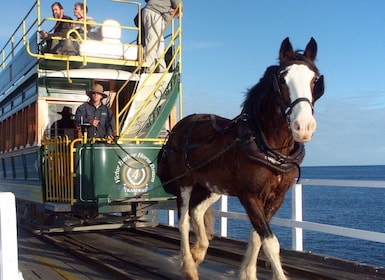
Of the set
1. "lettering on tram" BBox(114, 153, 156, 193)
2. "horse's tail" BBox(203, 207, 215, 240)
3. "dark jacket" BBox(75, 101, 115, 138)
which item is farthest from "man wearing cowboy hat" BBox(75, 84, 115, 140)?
"horse's tail" BBox(203, 207, 215, 240)

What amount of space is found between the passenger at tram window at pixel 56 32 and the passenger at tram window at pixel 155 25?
5.00 ft

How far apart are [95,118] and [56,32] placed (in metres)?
2.21

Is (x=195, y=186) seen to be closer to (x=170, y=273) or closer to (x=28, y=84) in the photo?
(x=170, y=273)

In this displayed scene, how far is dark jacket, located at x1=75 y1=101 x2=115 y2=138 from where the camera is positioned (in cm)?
835

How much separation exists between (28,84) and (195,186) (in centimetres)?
554

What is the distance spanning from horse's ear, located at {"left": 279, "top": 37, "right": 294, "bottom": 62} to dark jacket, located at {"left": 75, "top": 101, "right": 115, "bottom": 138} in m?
4.54

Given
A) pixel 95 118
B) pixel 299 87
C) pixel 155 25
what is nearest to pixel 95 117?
pixel 95 118

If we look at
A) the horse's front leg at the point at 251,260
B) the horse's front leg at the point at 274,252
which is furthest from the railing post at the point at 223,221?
the horse's front leg at the point at 274,252

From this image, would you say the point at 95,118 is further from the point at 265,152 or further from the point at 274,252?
the point at 274,252

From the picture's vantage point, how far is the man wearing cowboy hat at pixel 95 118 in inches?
327

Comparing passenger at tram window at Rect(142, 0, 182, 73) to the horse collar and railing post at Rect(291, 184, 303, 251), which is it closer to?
railing post at Rect(291, 184, 303, 251)

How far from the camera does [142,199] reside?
8.10 m

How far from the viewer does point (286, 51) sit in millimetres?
4520

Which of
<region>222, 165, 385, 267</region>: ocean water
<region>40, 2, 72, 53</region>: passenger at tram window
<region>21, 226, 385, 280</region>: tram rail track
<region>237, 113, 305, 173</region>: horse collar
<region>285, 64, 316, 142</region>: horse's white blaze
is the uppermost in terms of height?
<region>40, 2, 72, 53</region>: passenger at tram window
